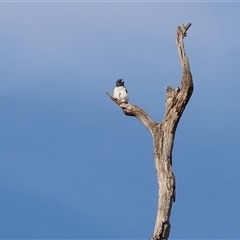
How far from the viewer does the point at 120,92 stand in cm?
1825

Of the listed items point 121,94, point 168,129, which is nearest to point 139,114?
point 168,129

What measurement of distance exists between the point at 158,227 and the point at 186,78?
352cm

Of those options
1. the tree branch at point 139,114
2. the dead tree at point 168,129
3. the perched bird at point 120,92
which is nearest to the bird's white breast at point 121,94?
the perched bird at point 120,92

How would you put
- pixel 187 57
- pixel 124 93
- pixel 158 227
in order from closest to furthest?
pixel 158 227, pixel 187 57, pixel 124 93

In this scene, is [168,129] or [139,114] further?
[139,114]

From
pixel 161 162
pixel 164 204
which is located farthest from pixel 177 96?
pixel 164 204

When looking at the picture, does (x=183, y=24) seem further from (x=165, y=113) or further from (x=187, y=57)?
(x=165, y=113)

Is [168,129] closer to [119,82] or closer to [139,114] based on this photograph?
[139,114]

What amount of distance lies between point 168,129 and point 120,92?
3494mm

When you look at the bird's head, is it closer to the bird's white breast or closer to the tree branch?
the bird's white breast

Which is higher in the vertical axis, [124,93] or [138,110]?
[124,93]

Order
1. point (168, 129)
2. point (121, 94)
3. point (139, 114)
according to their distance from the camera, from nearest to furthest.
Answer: point (168, 129), point (139, 114), point (121, 94)

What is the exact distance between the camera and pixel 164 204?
14.5 meters

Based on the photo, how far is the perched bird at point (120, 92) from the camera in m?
17.8
